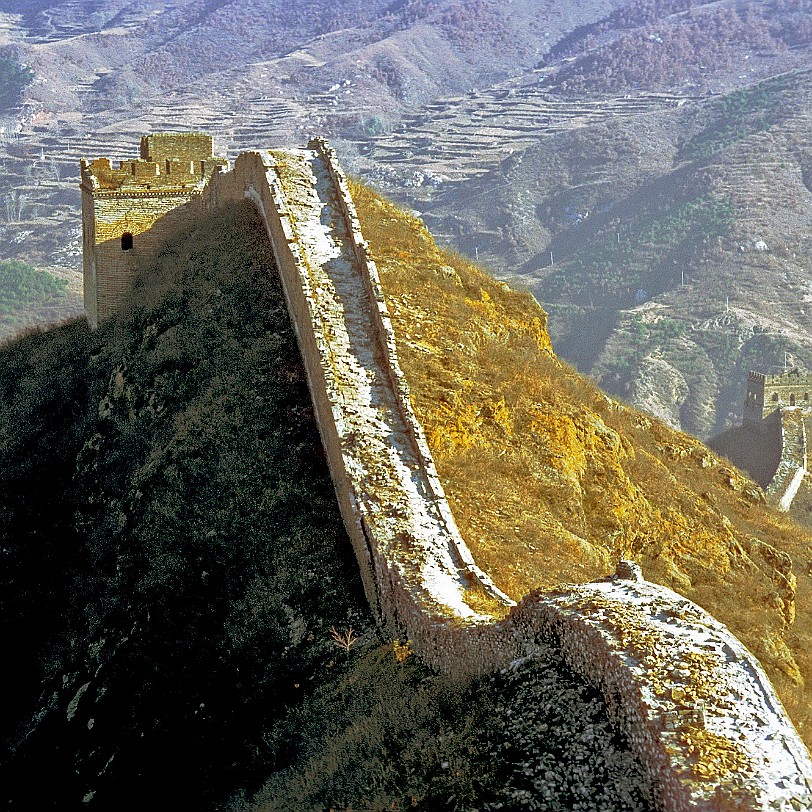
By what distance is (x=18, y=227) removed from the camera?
123 meters

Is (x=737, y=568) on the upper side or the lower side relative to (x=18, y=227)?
lower

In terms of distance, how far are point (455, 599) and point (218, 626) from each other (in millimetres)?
2401

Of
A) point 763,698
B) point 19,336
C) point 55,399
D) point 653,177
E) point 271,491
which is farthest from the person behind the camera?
point 653,177

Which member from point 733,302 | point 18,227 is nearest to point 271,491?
point 733,302

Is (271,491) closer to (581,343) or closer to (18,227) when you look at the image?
(581,343)

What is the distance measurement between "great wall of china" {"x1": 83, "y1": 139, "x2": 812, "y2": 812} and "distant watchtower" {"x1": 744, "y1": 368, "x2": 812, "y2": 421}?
43009mm

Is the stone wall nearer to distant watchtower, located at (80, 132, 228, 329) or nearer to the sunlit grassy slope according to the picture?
distant watchtower, located at (80, 132, 228, 329)

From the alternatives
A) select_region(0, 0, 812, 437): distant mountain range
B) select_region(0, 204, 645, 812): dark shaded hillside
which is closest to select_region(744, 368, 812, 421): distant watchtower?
select_region(0, 0, 812, 437): distant mountain range

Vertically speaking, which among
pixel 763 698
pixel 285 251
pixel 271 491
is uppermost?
pixel 285 251

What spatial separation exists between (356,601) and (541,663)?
268 centimetres

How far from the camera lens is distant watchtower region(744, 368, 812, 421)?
55.3m

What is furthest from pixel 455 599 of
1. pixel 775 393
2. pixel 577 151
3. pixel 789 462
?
pixel 577 151

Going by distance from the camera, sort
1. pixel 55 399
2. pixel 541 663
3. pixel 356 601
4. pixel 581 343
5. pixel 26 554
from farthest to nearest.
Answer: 1. pixel 581 343
2. pixel 55 399
3. pixel 26 554
4. pixel 356 601
5. pixel 541 663

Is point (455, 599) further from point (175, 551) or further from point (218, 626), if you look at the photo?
point (175, 551)
